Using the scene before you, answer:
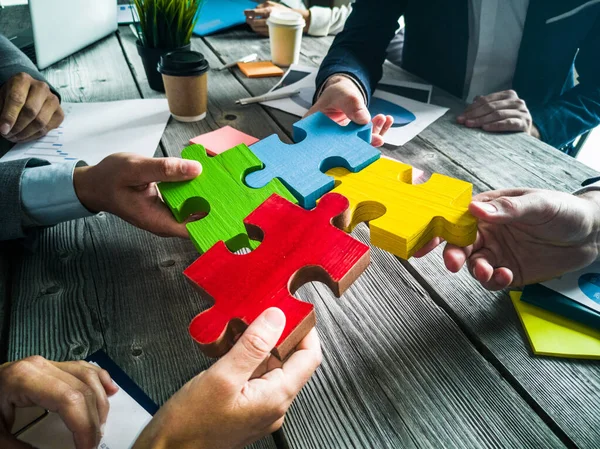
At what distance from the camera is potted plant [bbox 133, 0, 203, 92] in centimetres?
124

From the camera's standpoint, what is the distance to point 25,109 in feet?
3.79

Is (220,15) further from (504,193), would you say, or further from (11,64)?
(504,193)

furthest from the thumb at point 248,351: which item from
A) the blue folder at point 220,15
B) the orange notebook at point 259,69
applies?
the blue folder at point 220,15

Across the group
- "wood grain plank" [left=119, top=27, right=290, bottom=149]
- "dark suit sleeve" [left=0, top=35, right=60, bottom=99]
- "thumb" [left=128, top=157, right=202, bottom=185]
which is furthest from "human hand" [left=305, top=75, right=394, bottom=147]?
"dark suit sleeve" [left=0, top=35, right=60, bottom=99]

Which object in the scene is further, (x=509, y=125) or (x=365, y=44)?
(x=365, y=44)

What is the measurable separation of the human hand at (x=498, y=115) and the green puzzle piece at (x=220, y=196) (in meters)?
0.82

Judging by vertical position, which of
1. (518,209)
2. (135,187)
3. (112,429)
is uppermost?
(518,209)

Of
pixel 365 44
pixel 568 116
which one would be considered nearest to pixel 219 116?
pixel 365 44

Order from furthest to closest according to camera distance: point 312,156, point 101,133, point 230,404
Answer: point 101,133, point 312,156, point 230,404

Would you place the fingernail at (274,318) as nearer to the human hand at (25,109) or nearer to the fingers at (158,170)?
the fingers at (158,170)

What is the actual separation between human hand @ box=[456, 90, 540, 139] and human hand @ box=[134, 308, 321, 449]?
1.02m

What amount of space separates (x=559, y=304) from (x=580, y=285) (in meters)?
0.08

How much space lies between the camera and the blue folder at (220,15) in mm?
1922

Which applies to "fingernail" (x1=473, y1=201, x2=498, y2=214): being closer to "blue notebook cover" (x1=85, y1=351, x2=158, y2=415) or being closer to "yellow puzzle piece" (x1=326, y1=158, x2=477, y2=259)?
"yellow puzzle piece" (x1=326, y1=158, x2=477, y2=259)
